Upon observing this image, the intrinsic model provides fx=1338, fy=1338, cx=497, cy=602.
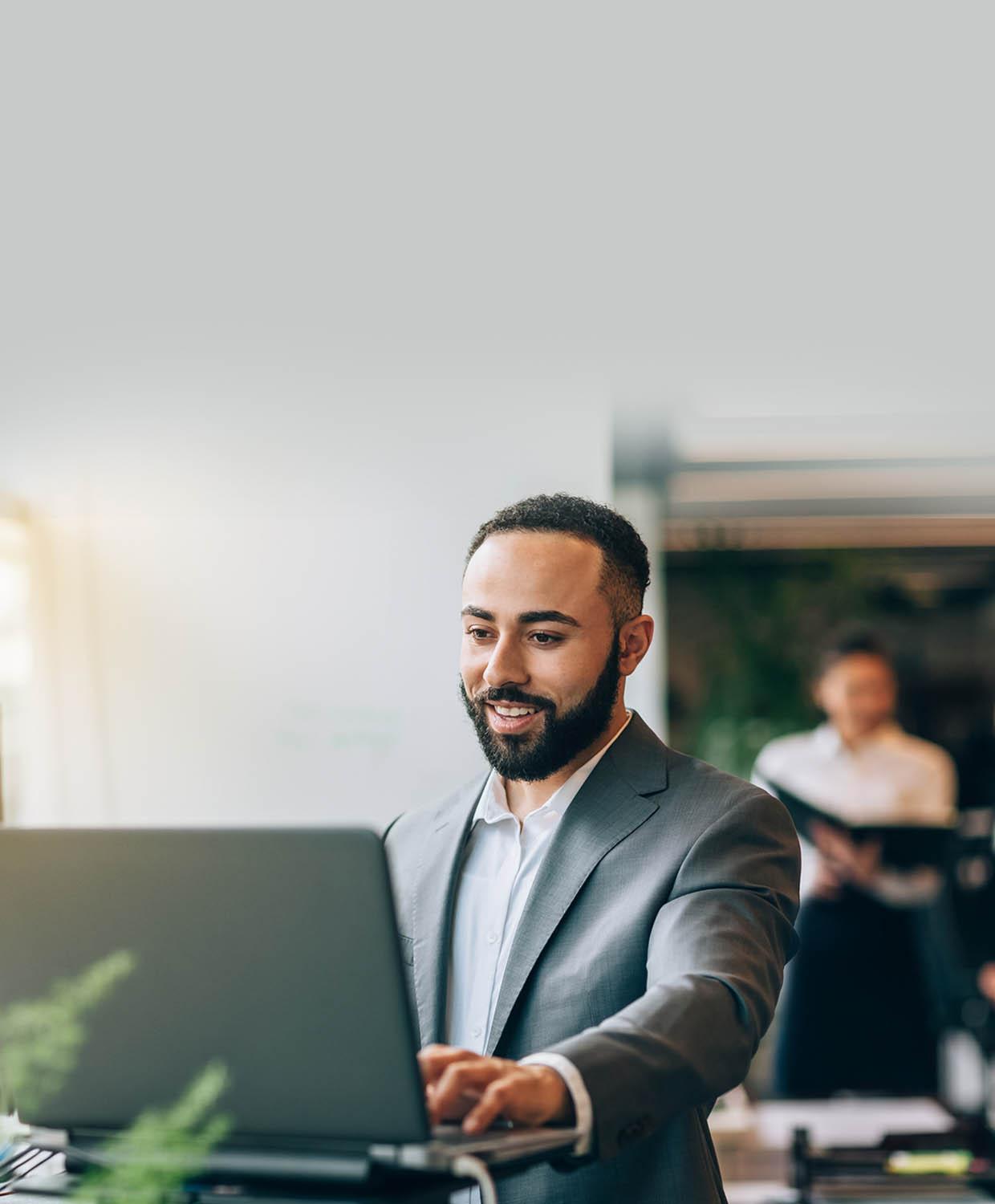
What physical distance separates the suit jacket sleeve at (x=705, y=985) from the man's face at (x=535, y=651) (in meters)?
0.24

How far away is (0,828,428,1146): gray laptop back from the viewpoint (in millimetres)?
980

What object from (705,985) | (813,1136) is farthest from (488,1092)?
(813,1136)

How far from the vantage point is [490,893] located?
1666 mm

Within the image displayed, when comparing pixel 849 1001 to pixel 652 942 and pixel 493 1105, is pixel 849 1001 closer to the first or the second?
pixel 652 942

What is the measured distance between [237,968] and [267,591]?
2.83 meters

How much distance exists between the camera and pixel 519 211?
3314mm

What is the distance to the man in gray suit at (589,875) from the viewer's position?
1307mm

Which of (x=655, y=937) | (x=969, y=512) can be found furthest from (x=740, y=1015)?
(x=969, y=512)

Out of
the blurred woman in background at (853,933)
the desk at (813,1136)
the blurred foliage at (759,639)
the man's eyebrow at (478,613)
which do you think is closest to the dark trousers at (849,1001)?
the blurred woman in background at (853,933)

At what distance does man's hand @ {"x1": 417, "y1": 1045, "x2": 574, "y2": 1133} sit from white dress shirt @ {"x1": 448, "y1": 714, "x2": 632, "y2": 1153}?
1.41 feet

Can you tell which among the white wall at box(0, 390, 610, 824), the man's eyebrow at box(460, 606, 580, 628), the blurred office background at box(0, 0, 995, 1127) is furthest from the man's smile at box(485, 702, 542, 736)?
the white wall at box(0, 390, 610, 824)

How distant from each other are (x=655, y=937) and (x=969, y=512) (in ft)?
20.8

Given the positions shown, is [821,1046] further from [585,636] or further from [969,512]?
[585,636]

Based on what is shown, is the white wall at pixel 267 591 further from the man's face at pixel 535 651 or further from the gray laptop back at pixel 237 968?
the gray laptop back at pixel 237 968
